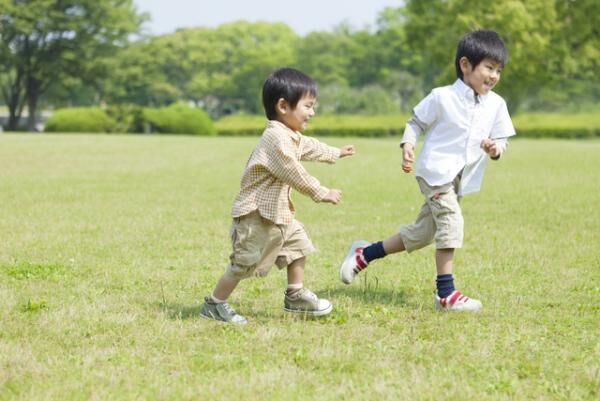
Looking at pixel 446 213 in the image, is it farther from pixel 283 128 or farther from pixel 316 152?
pixel 283 128

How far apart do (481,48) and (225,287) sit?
86.7 inches

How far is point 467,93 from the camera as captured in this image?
5305 mm

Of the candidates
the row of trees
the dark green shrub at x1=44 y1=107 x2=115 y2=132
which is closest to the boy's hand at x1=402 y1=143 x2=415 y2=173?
the row of trees

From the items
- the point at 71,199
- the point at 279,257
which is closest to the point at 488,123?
the point at 279,257

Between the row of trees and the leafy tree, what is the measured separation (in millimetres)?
75

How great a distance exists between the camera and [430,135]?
5398mm

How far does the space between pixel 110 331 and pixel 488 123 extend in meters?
2.73

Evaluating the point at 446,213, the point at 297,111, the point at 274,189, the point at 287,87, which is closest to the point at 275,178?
the point at 274,189

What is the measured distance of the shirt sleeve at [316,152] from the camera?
4.80 meters

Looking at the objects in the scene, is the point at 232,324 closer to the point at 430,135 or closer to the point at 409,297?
the point at 409,297

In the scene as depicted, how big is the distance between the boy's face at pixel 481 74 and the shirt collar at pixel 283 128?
1318 millimetres

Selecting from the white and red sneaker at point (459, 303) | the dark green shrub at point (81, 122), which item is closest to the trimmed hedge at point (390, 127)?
the dark green shrub at point (81, 122)

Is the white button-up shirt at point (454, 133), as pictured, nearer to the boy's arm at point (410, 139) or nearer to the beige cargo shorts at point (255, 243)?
the boy's arm at point (410, 139)

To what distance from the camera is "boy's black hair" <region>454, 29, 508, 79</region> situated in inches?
204
